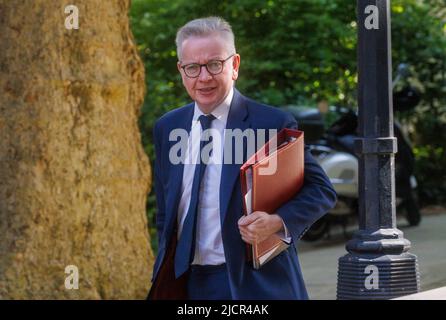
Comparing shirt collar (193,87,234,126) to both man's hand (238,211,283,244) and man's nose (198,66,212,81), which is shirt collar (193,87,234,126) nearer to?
man's nose (198,66,212,81)

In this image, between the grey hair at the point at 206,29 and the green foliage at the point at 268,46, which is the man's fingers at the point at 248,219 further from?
the green foliage at the point at 268,46

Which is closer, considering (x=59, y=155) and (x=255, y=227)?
(x=255, y=227)

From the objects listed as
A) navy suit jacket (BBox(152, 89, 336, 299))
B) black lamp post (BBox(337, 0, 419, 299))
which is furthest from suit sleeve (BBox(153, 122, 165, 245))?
black lamp post (BBox(337, 0, 419, 299))

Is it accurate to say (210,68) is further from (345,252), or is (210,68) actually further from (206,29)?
(345,252)

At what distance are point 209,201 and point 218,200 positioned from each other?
0.11 feet


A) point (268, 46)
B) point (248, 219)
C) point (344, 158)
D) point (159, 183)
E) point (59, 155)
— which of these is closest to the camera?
point (248, 219)

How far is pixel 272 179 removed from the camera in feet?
12.6

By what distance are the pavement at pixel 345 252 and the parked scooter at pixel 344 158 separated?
219 mm

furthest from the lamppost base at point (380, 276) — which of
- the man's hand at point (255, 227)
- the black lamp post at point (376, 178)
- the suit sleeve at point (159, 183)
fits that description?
the man's hand at point (255, 227)

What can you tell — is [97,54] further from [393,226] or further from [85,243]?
[393,226]

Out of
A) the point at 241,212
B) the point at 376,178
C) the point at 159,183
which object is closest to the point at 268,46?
the point at 376,178

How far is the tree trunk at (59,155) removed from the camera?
8.04 metres

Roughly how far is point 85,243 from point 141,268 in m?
0.58

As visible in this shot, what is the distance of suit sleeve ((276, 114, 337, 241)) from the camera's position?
389 centimetres
